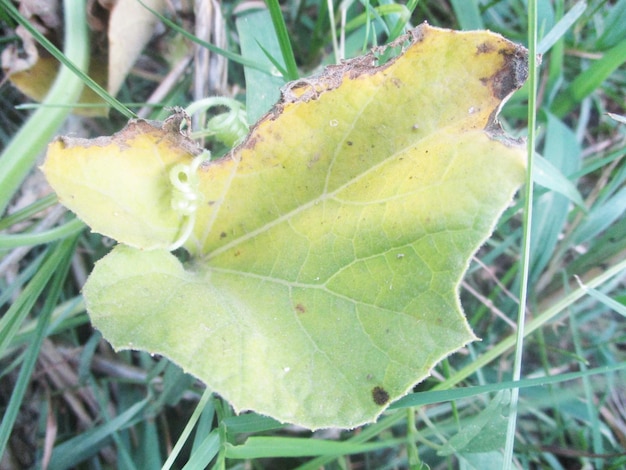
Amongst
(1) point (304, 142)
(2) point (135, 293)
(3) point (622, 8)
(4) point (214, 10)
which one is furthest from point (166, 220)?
(3) point (622, 8)

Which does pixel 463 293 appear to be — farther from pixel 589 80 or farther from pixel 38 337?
pixel 38 337

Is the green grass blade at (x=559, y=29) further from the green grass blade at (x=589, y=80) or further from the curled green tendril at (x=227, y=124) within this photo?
the curled green tendril at (x=227, y=124)

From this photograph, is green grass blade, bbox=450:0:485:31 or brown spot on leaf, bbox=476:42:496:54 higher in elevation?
brown spot on leaf, bbox=476:42:496:54

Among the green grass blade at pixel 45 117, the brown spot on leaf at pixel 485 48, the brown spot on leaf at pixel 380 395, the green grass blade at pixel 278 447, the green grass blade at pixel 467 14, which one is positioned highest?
the green grass blade at pixel 45 117

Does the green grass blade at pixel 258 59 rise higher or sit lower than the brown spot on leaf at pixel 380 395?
higher

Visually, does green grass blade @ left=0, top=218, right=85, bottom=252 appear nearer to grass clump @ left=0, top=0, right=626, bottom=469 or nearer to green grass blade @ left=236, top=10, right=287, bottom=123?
grass clump @ left=0, top=0, right=626, bottom=469

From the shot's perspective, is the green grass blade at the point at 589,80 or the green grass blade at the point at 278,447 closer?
the green grass blade at the point at 278,447

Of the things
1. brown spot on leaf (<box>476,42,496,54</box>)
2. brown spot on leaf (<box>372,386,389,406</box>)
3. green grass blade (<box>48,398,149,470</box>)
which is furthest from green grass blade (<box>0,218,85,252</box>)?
brown spot on leaf (<box>476,42,496,54</box>)

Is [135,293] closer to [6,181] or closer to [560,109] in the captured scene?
[6,181]

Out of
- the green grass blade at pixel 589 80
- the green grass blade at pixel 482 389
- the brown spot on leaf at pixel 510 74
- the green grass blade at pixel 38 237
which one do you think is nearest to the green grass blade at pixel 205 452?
the green grass blade at pixel 482 389
